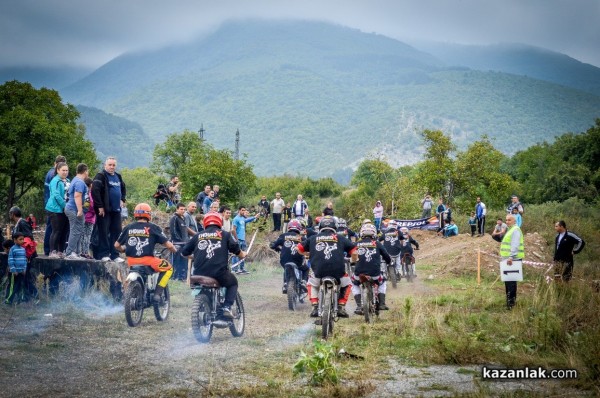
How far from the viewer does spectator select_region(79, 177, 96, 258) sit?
48.9ft

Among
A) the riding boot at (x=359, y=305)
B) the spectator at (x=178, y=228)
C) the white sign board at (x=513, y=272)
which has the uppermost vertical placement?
the spectator at (x=178, y=228)

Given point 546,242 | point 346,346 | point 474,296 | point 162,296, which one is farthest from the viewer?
point 546,242

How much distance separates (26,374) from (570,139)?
2734 inches

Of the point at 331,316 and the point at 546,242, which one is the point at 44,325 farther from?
the point at 546,242

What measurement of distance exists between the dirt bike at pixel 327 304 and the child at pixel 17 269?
636cm

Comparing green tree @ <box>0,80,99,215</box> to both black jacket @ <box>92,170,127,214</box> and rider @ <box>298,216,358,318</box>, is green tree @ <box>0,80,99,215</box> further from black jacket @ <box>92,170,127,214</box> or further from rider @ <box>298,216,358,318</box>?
rider @ <box>298,216,358,318</box>

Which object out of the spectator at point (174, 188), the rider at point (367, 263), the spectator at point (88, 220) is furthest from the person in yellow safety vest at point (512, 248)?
the spectator at point (174, 188)

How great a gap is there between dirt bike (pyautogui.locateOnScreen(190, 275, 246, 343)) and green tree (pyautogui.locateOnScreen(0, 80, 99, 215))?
148 ft

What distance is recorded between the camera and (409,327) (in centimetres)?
1247

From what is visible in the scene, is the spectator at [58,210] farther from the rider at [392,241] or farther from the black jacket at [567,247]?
the black jacket at [567,247]

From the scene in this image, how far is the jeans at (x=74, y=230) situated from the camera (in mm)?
Answer: 14539

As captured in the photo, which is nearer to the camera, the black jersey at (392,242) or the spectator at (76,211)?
the spectator at (76,211)

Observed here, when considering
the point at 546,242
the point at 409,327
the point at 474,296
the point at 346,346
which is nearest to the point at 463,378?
the point at 346,346

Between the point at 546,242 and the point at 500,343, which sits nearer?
the point at 500,343
